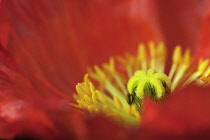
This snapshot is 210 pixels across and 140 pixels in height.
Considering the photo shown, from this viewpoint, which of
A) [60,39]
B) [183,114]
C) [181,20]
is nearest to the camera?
[183,114]

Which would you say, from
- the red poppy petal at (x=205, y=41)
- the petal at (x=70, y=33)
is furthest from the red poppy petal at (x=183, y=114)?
the red poppy petal at (x=205, y=41)

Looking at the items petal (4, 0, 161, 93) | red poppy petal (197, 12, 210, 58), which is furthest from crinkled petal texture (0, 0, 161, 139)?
red poppy petal (197, 12, 210, 58)

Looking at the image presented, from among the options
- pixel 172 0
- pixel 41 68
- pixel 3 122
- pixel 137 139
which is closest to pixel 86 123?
pixel 137 139

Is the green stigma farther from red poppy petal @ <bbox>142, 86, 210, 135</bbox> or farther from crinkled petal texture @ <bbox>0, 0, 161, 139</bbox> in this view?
red poppy petal @ <bbox>142, 86, 210, 135</bbox>

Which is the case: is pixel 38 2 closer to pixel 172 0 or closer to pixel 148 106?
pixel 172 0

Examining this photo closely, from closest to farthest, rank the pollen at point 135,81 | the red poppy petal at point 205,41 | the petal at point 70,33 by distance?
1. the pollen at point 135,81
2. the petal at point 70,33
3. the red poppy petal at point 205,41

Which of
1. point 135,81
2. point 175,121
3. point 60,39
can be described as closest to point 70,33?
point 60,39

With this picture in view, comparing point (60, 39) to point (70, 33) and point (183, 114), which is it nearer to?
point (70, 33)

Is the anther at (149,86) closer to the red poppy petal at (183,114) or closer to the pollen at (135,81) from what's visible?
the pollen at (135,81)
